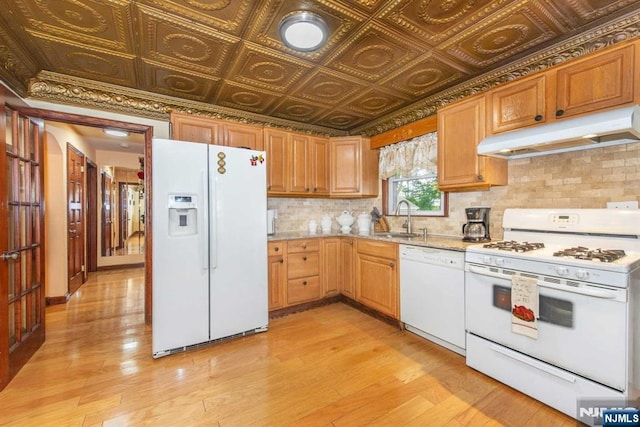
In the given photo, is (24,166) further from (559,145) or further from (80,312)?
(559,145)

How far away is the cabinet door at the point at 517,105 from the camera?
2094 mm

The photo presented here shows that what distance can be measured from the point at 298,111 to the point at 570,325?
3.29 meters

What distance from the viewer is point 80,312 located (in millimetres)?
3322

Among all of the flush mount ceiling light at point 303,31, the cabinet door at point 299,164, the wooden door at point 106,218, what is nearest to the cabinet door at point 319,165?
the cabinet door at point 299,164

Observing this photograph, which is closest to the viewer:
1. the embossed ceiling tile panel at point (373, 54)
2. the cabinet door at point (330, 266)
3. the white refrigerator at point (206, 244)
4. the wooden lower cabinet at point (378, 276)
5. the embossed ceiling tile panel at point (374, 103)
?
the embossed ceiling tile panel at point (373, 54)

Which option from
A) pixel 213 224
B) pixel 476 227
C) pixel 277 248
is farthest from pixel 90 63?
pixel 476 227

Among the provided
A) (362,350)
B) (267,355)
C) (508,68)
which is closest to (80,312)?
(267,355)

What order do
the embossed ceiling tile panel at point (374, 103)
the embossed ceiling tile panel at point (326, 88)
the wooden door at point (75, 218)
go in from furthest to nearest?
the wooden door at point (75, 218) → the embossed ceiling tile panel at point (374, 103) → the embossed ceiling tile panel at point (326, 88)

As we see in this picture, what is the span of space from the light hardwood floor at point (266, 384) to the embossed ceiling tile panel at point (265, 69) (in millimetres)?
2510

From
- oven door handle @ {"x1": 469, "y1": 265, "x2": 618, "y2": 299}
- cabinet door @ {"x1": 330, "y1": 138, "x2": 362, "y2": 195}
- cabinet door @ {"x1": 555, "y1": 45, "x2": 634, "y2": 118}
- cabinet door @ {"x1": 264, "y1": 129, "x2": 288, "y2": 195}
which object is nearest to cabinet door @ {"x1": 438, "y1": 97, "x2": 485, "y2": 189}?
cabinet door @ {"x1": 555, "y1": 45, "x2": 634, "y2": 118}

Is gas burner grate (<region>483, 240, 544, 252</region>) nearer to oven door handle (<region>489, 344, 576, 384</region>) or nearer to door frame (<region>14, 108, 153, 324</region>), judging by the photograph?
oven door handle (<region>489, 344, 576, 384</region>)

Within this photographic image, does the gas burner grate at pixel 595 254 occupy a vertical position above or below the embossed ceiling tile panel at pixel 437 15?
below

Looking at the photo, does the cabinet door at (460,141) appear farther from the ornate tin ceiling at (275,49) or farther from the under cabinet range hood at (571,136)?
the ornate tin ceiling at (275,49)

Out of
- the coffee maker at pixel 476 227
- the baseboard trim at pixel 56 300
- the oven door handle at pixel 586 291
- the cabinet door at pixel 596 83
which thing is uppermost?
the cabinet door at pixel 596 83
